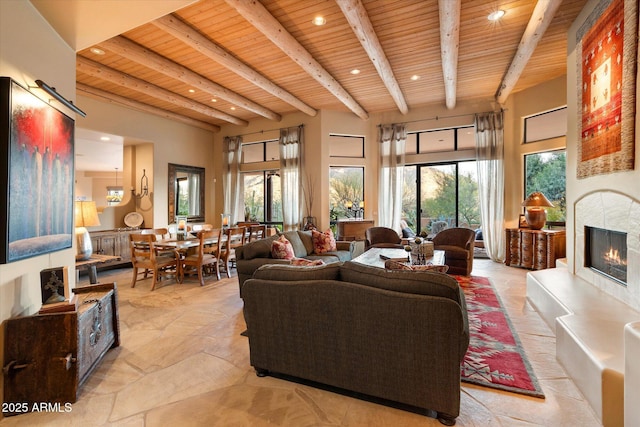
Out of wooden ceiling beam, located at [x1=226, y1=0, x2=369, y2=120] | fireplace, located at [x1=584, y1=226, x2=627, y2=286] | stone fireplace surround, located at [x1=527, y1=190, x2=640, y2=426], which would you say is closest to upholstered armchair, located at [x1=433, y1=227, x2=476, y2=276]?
stone fireplace surround, located at [x1=527, y1=190, x2=640, y2=426]

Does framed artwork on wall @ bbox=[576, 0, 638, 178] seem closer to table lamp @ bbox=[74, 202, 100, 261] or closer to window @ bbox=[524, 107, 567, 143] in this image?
window @ bbox=[524, 107, 567, 143]

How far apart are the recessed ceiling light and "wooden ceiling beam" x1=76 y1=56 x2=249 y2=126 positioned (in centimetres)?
540

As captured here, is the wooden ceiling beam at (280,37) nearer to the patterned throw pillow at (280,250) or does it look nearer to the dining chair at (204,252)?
the patterned throw pillow at (280,250)

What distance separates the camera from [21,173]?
192cm

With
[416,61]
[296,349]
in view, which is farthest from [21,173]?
[416,61]

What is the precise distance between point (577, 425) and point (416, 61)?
4.66m

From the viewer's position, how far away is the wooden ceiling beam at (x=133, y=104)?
5.49m

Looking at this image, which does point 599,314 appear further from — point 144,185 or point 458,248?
point 144,185

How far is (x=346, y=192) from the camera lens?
781 cm


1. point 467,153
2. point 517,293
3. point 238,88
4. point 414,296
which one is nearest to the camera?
point 414,296

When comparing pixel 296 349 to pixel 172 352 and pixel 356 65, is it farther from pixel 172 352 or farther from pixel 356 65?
pixel 356 65

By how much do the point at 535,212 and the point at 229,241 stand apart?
5603 mm

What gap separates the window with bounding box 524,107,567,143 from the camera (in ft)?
18.4

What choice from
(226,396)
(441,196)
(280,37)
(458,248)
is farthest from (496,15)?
(226,396)
